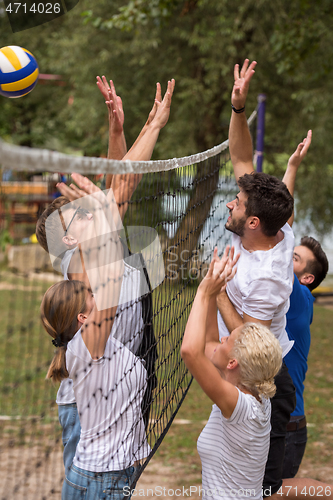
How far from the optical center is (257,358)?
192cm

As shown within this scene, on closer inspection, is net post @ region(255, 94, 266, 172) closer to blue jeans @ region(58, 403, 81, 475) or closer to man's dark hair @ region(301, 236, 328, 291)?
man's dark hair @ region(301, 236, 328, 291)

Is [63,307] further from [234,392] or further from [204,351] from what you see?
[234,392]

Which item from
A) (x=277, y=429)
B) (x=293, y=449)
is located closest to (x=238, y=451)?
(x=277, y=429)

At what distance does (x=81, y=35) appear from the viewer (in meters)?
9.34

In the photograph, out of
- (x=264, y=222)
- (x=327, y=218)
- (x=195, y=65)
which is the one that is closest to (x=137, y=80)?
(x=195, y=65)

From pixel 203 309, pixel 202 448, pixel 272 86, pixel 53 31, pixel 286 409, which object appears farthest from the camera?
pixel 53 31

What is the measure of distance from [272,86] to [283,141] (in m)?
1.05

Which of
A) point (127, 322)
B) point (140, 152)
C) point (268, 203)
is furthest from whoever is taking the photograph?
point (140, 152)

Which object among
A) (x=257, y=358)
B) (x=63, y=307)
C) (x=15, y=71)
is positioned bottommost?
(x=257, y=358)

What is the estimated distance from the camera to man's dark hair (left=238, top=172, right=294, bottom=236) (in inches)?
88.2

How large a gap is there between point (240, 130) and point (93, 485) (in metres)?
1.96

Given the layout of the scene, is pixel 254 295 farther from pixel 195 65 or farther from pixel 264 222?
pixel 195 65

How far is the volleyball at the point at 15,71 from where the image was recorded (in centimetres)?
390

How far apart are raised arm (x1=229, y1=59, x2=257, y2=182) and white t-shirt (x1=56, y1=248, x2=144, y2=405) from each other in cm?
100
